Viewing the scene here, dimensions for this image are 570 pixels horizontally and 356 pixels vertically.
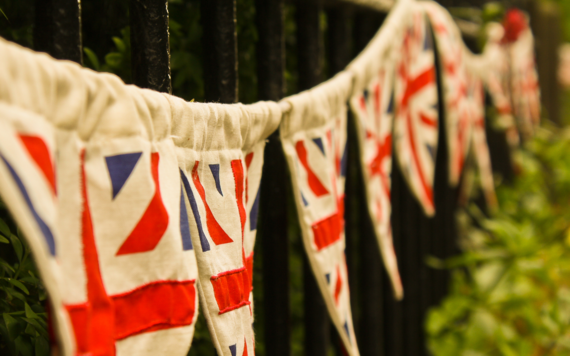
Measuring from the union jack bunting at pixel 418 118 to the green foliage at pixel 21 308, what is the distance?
896mm

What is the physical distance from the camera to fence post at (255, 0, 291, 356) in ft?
2.45

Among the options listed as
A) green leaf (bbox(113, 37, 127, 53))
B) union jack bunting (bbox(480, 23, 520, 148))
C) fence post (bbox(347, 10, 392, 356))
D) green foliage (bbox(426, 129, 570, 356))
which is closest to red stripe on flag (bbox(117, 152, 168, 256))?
green leaf (bbox(113, 37, 127, 53))

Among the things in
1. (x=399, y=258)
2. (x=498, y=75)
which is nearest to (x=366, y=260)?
(x=399, y=258)

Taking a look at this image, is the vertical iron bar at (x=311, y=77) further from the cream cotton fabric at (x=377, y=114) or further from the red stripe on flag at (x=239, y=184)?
the red stripe on flag at (x=239, y=184)

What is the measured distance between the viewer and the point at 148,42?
19.7 inches

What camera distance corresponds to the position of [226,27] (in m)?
0.64

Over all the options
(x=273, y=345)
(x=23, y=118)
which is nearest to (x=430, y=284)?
(x=273, y=345)

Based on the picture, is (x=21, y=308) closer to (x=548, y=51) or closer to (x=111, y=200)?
(x=111, y=200)

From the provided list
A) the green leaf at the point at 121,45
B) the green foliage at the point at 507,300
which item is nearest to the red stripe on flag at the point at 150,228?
the green leaf at the point at 121,45

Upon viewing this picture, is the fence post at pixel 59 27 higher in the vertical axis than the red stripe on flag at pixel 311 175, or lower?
higher

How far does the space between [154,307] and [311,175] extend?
335 mm

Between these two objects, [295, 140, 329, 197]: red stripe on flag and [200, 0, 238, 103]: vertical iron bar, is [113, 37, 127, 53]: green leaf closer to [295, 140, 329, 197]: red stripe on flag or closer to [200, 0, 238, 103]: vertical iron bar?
[200, 0, 238, 103]: vertical iron bar

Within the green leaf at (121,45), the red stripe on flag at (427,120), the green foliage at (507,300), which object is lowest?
the green foliage at (507,300)

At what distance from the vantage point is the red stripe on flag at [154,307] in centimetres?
36
